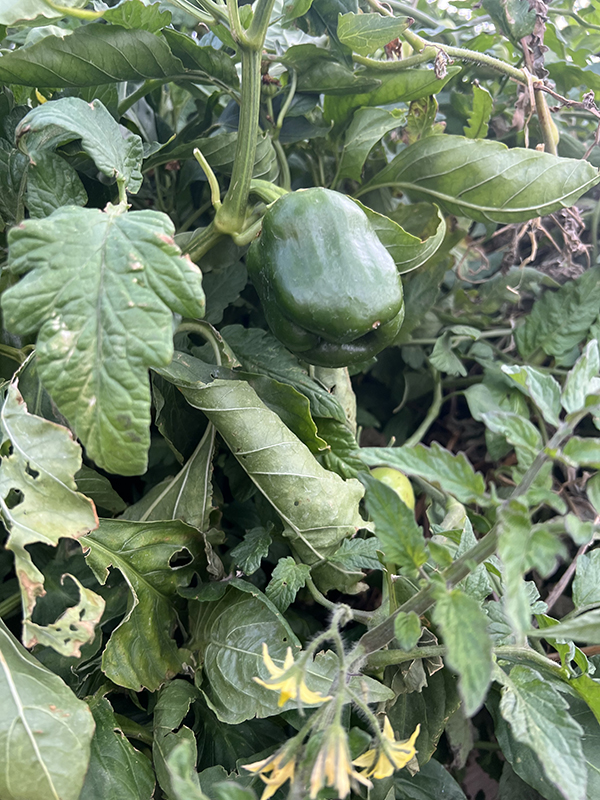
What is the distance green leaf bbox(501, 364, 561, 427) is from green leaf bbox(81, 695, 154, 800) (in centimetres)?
49

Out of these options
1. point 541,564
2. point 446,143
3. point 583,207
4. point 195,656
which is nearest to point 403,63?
point 446,143

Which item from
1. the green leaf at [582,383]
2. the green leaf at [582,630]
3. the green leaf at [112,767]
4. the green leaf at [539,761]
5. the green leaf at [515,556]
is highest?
the green leaf at [582,383]

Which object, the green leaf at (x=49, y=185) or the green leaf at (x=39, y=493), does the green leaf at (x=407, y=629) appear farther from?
the green leaf at (x=49, y=185)

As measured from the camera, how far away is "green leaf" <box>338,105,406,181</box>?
29.6 inches

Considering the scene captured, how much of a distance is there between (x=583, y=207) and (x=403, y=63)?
1.48 ft

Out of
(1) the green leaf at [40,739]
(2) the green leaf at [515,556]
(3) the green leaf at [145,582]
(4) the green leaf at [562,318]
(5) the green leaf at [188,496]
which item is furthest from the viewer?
(4) the green leaf at [562,318]

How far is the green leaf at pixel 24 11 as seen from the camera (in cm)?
50

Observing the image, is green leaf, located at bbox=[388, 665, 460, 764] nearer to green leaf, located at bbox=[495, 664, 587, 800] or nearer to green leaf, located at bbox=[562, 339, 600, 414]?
green leaf, located at bbox=[495, 664, 587, 800]

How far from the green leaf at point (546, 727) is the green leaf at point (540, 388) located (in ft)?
0.72

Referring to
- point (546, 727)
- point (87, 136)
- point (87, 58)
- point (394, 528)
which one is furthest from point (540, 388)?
point (87, 58)

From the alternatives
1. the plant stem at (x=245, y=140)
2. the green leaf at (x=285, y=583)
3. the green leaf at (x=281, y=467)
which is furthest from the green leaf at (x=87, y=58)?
the green leaf at (x=285, y=583)

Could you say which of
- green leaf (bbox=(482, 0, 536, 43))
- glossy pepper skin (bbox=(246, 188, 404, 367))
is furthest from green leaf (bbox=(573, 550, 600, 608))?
green leaf (bbox=(482, 0, 536, 43))

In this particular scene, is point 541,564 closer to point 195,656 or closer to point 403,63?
point 195,656

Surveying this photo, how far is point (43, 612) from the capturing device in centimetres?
62
